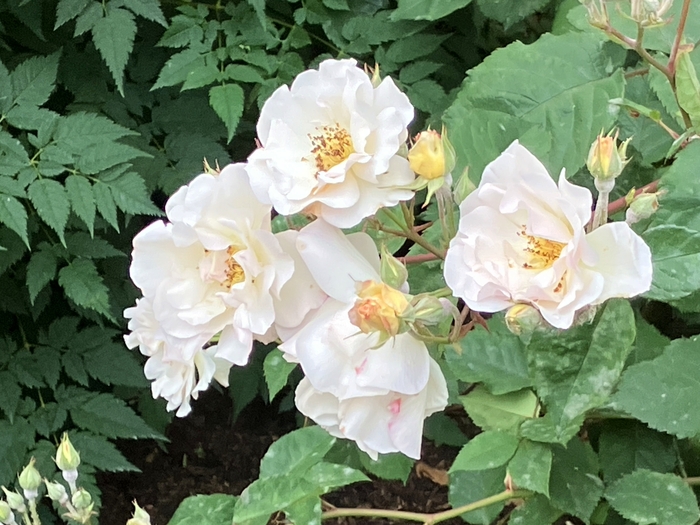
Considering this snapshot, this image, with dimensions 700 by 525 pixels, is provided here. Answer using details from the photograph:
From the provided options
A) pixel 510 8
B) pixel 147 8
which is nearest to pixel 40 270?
pixel 147 8

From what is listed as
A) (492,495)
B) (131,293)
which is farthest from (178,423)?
(492,495)

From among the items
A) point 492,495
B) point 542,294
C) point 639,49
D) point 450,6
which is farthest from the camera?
point 450,6

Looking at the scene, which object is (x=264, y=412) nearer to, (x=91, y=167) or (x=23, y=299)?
(x=23, y=299)

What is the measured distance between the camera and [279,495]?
56cm

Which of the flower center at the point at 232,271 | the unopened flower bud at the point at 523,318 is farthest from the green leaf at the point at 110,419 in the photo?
the unopened flower bud at the point at 523,318

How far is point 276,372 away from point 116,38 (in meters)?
0.59

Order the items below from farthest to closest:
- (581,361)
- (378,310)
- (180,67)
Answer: (180,67) < (581,361) < (378,310)

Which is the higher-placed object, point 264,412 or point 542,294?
point 542,294

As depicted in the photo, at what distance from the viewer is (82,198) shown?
0.98 m

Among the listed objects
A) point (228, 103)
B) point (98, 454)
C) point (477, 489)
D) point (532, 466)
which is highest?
point (228, 103)

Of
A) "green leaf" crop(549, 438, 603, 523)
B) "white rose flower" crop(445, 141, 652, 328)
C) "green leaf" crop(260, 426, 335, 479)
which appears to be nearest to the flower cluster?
"white rose flower" crop(445, 141, 652, 328)

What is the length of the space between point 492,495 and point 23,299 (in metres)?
0.90

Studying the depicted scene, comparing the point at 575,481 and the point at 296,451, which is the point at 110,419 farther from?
the point at 575,481

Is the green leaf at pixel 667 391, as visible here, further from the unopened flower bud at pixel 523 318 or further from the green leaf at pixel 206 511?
the green leaf at pixel 206 511
